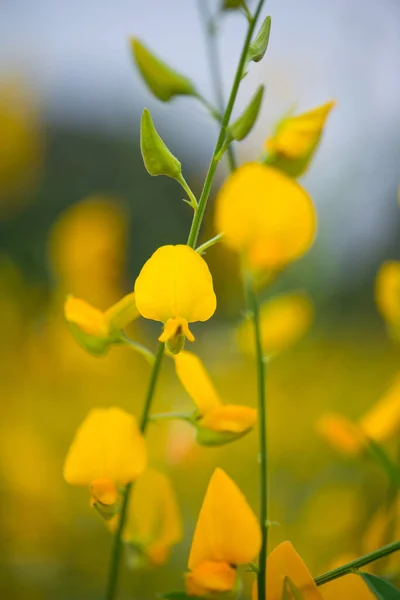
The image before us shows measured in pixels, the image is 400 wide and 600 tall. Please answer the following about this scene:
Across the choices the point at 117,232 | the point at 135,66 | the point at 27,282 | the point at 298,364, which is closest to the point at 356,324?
the point at 298,364

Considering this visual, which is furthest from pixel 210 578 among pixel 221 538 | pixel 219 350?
pixel 219 350

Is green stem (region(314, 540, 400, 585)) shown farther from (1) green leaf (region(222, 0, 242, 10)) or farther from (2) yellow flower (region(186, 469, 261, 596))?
(1) green leaf (region(222, 0, 242, 10))

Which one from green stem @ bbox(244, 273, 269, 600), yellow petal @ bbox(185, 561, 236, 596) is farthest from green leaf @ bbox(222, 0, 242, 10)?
yellow petal @ bbox(185, 561, 236, 596)

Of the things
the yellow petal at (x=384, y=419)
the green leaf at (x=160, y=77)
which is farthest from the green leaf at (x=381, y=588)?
the green leaf at (x=160, y=77)

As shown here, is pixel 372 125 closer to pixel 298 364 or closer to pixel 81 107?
pixel 298 364

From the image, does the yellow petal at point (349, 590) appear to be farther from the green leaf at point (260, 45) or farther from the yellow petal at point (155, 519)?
the green leaf at point (260, 45)

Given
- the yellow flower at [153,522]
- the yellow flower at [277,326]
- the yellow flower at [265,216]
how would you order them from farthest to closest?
1. the yellow flower at [277,326]
2. the yellow flower at [153,522]
3. the yellow flower at [265,216]

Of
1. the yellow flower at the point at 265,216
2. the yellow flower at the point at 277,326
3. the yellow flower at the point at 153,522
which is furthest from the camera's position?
the yellow flower at the point at 277,326
